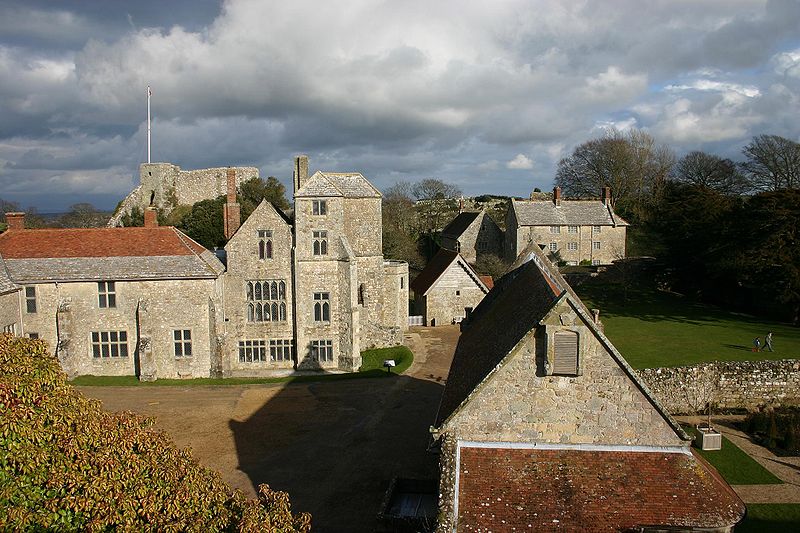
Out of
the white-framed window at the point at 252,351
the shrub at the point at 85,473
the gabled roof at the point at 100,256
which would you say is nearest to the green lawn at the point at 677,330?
the white-framed window at the point at 252,351

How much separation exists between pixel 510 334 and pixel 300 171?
24.2 metres

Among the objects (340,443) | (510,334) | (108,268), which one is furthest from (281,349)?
(510,334)

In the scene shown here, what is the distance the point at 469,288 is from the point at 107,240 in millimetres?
28981

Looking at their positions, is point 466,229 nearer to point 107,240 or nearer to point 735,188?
point 107,240

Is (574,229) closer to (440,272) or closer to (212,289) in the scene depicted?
(440,272)

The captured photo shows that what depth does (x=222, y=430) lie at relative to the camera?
24.5 m

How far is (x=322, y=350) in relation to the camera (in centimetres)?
3441

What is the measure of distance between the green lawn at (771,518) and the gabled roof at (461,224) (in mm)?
52518

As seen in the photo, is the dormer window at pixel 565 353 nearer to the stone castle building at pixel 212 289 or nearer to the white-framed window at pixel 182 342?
the stone castle building at pixel 212 289

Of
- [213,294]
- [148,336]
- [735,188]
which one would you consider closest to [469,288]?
[213,294]

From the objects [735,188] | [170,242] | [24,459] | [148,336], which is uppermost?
[735,188]

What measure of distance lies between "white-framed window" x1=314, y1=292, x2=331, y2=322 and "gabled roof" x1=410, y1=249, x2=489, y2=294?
590 inches

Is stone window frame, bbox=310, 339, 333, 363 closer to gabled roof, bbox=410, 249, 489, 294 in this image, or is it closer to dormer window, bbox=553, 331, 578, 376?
gabled roof, bbox=410, 249, 489, 294

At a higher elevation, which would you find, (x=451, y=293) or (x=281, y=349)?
(x=451, y=293)
